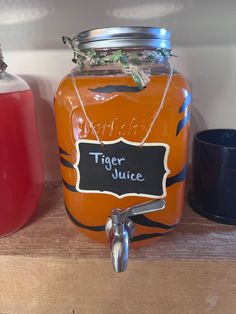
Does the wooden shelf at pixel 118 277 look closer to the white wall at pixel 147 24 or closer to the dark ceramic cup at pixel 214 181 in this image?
the dark ceramic cup at pixel 214 181

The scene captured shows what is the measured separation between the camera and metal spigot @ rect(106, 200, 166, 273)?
0.31 m

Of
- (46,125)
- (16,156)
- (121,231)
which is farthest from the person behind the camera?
(46,125)

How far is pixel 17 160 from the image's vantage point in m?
0.42

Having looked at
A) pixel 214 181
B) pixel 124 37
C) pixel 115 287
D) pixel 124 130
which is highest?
pixel 124 37

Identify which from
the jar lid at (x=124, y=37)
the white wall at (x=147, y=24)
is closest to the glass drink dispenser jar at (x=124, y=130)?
the jar lid at (x=124, y=37)

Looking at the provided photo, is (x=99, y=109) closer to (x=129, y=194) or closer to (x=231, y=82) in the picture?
(x=129, y=194)

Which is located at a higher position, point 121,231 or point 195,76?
point 195,76

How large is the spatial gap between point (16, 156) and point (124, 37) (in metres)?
0.22

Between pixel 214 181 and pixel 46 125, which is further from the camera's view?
pixel 46 125

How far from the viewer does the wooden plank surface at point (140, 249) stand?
0.38 meters

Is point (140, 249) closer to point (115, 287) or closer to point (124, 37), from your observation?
point (115, 287)

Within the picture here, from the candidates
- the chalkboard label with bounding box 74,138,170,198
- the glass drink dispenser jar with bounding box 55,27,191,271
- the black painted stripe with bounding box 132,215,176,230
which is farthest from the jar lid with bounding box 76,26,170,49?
the black painted stripe with bounding box 132,215,176,230

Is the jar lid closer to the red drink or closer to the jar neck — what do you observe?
the jar neck

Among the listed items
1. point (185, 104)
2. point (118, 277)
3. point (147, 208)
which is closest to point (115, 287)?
→ point (118, 277)
